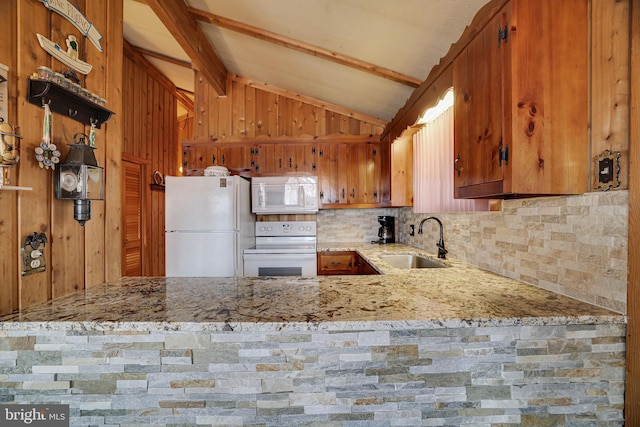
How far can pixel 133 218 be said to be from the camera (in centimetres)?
351

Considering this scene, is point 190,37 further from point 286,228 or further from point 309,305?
point 309,305

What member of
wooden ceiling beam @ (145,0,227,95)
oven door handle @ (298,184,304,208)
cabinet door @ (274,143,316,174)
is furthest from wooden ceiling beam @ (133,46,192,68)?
oven door handle @ (298,184,304,208)

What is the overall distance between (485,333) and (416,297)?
0.81 feet

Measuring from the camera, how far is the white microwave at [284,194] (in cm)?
295

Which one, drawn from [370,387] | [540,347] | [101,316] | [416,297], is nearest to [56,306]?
[101,316]

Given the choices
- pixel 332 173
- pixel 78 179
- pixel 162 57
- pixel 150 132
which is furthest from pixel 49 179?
pixel 150 132

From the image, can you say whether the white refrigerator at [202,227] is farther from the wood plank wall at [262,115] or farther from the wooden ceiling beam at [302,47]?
the wooden ceiling beam at [302,47]

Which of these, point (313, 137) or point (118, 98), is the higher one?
point (313, 137)

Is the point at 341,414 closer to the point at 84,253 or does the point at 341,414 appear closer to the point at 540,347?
the point at 540,347

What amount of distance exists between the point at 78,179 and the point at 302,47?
1.75m

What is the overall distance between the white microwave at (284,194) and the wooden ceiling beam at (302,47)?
47.6 inches

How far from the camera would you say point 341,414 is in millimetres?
868

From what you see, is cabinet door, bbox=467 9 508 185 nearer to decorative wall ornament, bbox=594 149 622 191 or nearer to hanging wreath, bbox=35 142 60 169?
decorative wall ornament, bbox=594 149 622 191

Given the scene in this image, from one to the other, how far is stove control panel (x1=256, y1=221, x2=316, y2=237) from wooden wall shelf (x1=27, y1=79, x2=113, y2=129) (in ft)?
6.88
